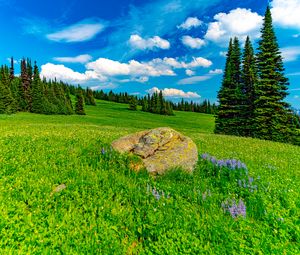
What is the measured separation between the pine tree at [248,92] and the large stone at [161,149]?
35.6 meters

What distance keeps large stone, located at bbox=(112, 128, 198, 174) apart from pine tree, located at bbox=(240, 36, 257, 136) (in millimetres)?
35579

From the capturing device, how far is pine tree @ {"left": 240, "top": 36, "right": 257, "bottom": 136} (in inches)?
1681

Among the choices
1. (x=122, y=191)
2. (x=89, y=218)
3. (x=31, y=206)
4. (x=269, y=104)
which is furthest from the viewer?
(x=269, y=104)

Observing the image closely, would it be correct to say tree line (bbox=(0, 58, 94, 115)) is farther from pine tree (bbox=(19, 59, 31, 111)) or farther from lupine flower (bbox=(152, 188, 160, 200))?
lupine flower (bbox=(152, 188, 160, 200))

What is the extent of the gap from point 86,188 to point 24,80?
9636 centimetres

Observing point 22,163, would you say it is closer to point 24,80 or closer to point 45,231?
point 45,231

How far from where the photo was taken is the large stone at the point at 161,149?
8656 millimetres

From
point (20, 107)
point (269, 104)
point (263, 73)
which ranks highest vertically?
point (263, 73)

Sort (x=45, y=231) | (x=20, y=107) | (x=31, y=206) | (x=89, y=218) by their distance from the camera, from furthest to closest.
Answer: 1. (x=20, y=107)
2. (x=31, y=206)
3. (x=89, y=218)
4. (x=45, y=231)

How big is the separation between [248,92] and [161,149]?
1551 inches

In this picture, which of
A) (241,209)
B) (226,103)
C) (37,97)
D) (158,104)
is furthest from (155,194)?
(158,104)

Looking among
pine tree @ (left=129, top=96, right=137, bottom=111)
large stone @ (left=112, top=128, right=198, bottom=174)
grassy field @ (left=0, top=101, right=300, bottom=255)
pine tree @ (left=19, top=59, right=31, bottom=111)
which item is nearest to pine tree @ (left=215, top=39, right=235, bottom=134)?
large stone @ (left=112, top=128, right=198, bottom=174)

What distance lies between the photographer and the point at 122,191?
6.72 m

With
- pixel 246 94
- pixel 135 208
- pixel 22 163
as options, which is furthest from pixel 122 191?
pixel 246 94
